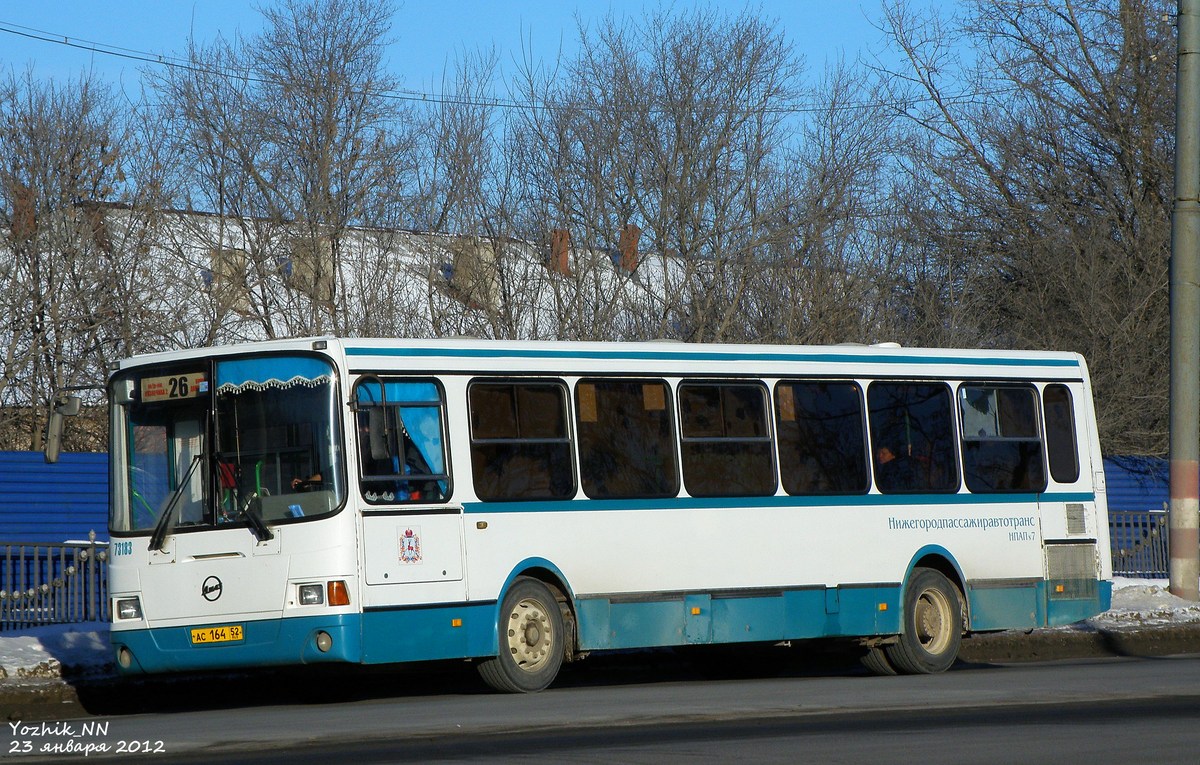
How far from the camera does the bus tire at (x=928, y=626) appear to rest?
611 inches

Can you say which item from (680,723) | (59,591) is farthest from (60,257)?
(680,723)

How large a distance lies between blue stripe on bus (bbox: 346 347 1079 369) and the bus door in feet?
0.80

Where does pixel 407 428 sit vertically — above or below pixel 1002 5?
below

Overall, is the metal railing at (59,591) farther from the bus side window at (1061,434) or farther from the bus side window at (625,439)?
the bus side window at (1061,434)

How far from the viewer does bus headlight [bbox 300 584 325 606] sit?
1211cm

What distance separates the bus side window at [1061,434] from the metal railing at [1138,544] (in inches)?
449

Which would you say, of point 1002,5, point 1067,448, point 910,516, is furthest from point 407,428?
point 1002,5

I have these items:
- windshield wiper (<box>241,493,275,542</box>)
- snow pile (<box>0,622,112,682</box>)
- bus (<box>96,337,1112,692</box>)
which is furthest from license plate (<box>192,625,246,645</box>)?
snow pile (<box>0,622,112,682</box>)

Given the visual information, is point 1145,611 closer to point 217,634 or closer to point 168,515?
point 217,634

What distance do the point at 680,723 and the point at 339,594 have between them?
2.83 meters

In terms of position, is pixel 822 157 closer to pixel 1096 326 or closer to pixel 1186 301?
pixel 1096 326

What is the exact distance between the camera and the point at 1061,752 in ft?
29.3

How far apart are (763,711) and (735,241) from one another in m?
17.5

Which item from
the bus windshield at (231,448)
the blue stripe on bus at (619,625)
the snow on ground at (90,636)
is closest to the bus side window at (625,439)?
the blue stripe on bus at (619,625)
